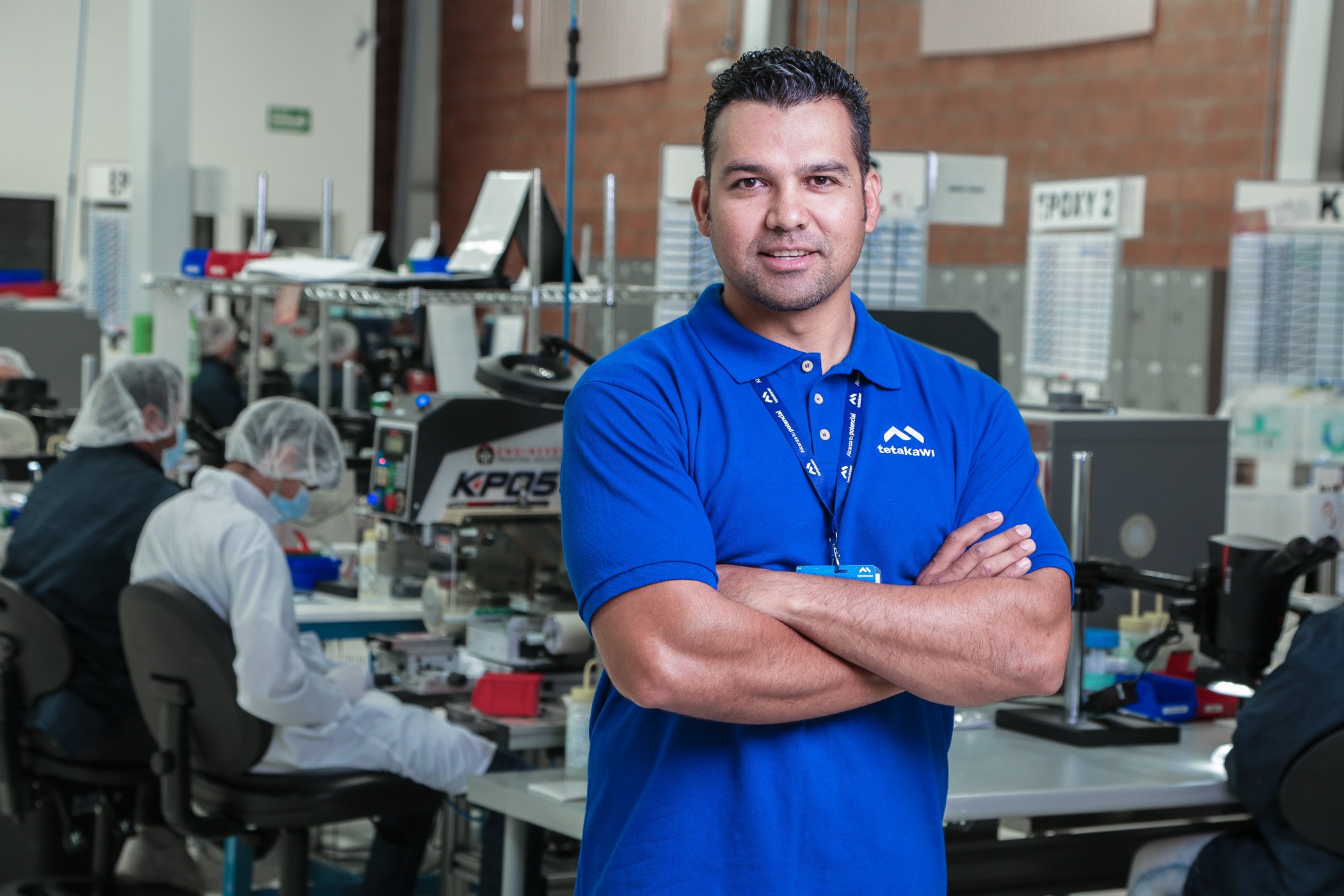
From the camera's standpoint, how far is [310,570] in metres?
4.09

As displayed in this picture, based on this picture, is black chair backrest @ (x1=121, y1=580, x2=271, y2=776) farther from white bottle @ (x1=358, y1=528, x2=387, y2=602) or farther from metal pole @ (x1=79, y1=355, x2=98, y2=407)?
metal pole @ (x1=79, y1=355, x2=98, y2=407)

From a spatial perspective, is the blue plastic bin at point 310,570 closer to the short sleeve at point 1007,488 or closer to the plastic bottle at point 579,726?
the plastic bottle at point 579,726

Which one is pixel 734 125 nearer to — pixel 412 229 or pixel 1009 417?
pixel 1009 417

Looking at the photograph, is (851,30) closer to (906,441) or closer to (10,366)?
(10,366)

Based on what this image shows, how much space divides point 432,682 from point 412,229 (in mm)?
10036

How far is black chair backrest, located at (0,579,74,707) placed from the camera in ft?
10.6

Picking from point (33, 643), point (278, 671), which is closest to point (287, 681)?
point (278, 671)

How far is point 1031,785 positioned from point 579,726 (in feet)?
2.34

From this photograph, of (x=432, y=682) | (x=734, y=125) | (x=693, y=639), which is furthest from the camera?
(x=432, y=682)

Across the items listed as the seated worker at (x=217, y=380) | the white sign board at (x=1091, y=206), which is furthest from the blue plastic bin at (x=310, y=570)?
the seated worker at (x=217, y=380)

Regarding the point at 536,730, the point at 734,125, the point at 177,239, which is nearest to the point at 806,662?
the point at 734,125

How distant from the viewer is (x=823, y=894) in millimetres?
1451

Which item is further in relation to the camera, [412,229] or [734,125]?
[412,229]

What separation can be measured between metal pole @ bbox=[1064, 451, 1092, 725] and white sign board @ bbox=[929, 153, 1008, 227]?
1.66 m
